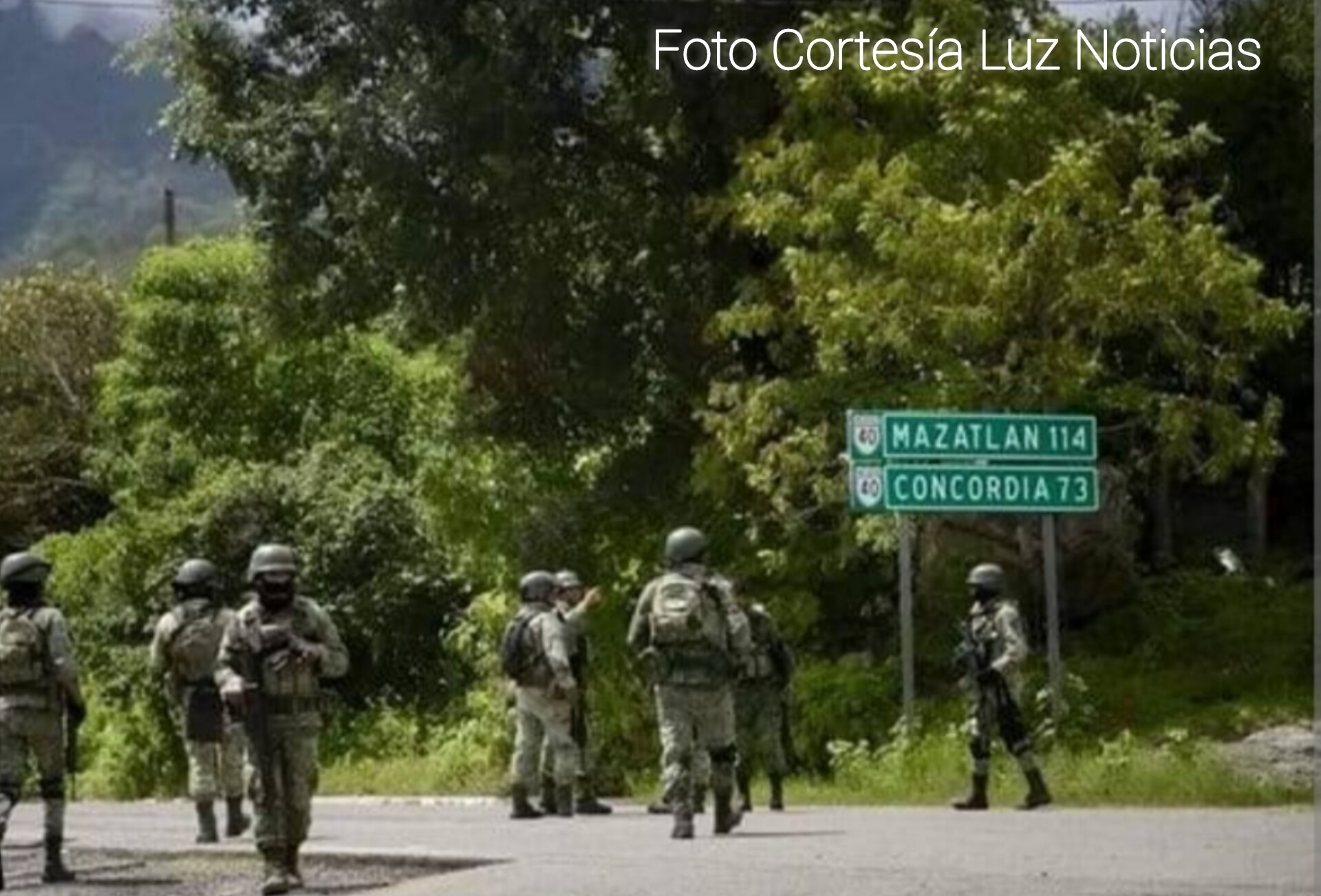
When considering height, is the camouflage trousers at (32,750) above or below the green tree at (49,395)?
below

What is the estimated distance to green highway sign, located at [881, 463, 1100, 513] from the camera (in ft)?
80.0

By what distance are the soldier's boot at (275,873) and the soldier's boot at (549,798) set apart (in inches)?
320

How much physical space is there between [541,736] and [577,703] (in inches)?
21.3

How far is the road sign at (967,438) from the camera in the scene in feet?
79.8

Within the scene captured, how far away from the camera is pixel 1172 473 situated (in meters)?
31.5

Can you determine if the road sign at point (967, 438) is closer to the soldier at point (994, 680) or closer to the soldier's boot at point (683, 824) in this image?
the soldier at point (994, 680)

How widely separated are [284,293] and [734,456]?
24.1 ft

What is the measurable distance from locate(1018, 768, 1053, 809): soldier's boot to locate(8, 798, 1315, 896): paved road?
356mm

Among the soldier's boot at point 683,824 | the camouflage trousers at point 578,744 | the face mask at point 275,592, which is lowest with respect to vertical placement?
the soldier's boot at point 683,824

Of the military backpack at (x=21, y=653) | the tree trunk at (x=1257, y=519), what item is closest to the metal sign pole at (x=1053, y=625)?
the tree trunk at (x=1257, y=519)

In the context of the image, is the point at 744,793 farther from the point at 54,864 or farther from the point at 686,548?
the point at 54,864

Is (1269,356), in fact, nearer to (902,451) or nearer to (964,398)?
(964,398)

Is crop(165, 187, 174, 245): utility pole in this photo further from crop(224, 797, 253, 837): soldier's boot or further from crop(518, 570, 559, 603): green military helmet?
crop(224, 797, 253, 837): soldier's boot

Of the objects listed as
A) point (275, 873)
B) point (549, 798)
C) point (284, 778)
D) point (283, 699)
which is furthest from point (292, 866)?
point (549, 798)
